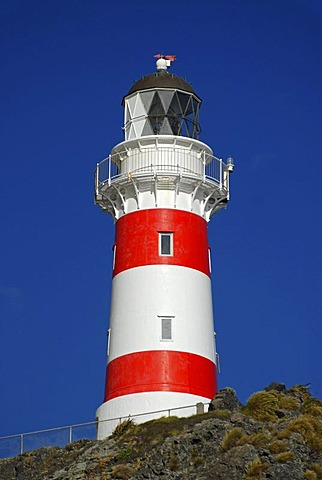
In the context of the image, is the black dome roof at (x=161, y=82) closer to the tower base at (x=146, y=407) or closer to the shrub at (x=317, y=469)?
the tower base at (x=146, y=407)

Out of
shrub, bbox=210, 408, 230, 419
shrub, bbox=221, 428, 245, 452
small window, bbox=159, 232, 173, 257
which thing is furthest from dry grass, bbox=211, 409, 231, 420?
small window, bbox=159, 232, 173, 257

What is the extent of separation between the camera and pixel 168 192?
60.0 meters

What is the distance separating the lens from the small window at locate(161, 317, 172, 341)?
5734 centimetres

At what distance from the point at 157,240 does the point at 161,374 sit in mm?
Result: 6136

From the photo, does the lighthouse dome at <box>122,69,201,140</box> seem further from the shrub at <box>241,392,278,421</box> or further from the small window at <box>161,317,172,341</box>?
the shrub at <box>241,392,278,421</box>

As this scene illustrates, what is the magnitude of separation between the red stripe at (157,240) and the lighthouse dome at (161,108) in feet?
13.9

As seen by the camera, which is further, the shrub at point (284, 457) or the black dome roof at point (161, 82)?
the black dome roof at point (161, 82)

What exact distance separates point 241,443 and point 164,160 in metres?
16.6

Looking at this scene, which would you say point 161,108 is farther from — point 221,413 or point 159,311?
point 221,413

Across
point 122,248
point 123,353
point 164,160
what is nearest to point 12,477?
point 123,353

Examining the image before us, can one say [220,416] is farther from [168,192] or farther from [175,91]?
[175,91]

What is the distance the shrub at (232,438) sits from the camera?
48250 mm

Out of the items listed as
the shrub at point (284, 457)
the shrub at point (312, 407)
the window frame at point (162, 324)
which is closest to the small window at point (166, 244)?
the window frame at point (162, 324)

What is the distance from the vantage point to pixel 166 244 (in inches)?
2330
